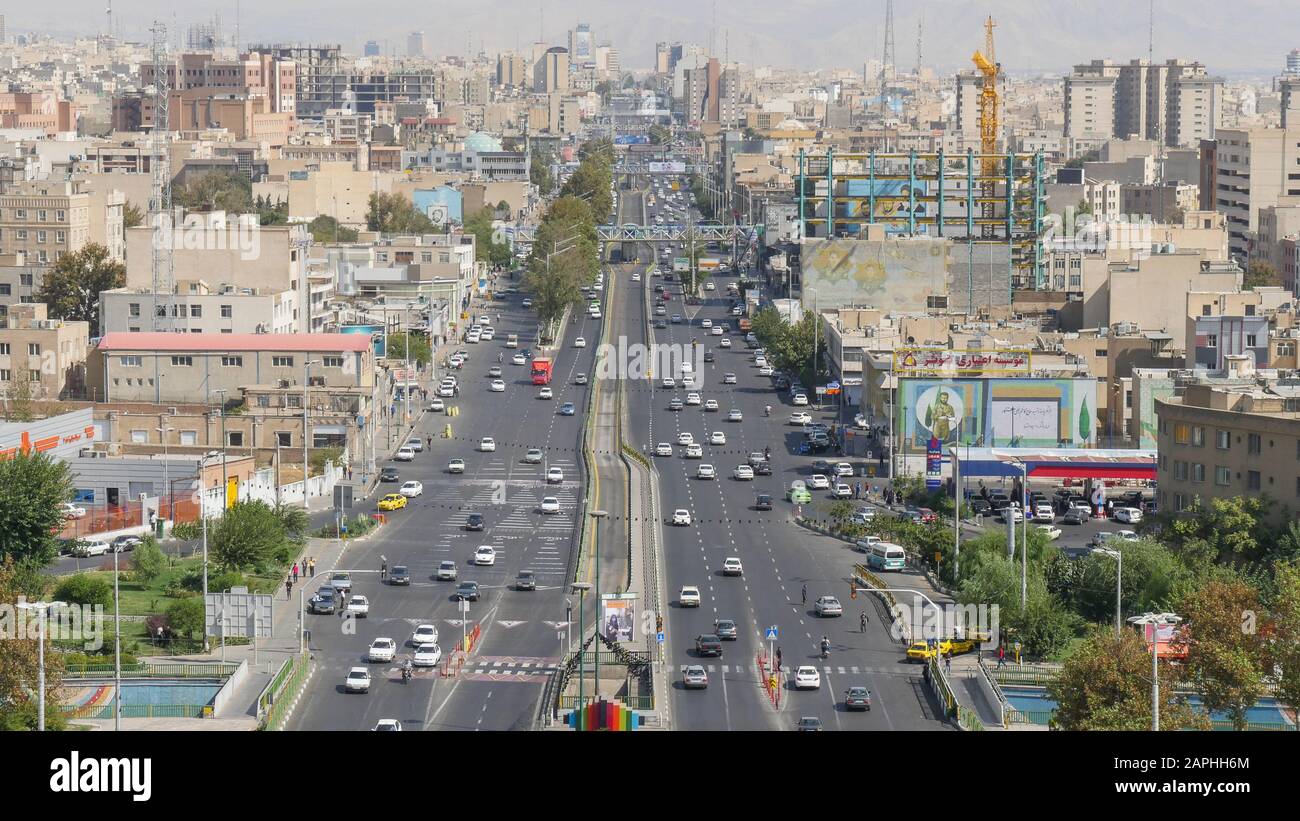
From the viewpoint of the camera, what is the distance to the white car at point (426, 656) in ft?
71.2

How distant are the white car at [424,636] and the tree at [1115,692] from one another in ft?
24.6

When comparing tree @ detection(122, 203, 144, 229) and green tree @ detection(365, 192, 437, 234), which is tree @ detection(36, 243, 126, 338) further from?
green tree @ detection(365, 192, 437, 234)

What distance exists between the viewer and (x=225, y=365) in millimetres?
40031

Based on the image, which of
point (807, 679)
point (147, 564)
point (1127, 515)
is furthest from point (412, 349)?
point (807, 679)

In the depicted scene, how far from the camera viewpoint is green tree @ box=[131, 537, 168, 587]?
1039 inches

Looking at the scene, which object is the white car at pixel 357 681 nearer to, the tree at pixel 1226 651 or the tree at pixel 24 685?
the tree at pixel 24 685

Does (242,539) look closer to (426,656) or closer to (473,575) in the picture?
(473,575)

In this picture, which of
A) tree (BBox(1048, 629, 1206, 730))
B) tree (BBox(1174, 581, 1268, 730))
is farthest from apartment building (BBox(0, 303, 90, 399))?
tree (BBox(1048, 629, 1206, 730))

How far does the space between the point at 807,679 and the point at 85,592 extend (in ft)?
28.4

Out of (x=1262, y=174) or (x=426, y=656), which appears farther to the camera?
(x=1262, y=174)
